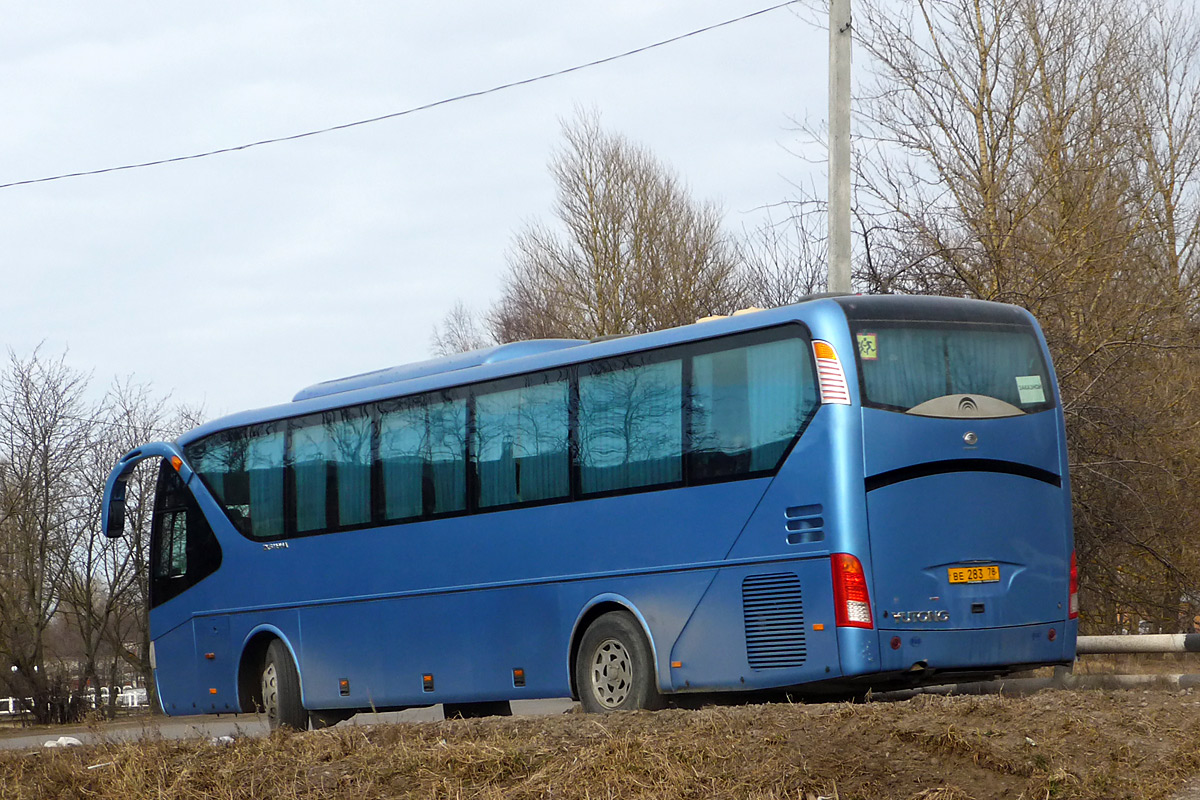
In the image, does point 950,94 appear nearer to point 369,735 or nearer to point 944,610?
point 944,610

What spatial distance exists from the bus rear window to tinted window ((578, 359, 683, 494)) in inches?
63.9

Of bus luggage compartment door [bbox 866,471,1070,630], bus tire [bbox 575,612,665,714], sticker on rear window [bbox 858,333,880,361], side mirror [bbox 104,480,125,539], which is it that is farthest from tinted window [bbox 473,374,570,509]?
side mirror [bbox 104,480,125,539]

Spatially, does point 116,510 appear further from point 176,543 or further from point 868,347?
point 868,347

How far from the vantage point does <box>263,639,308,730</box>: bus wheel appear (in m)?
14.6

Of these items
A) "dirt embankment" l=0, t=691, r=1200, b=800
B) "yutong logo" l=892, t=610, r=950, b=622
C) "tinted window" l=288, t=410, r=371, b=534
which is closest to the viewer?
"dirt embankment" l=0, t=691, r=1200, b=800

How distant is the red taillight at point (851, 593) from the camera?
985 cm

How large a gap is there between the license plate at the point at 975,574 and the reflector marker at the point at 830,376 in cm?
143

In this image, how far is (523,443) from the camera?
12414mm

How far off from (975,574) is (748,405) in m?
1.99

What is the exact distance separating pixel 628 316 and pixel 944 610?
27.6 metres

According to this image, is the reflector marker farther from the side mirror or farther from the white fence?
the white fence

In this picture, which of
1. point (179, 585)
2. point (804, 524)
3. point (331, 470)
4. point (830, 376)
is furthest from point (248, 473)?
point (830, 376)

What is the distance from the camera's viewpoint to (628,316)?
123 feet

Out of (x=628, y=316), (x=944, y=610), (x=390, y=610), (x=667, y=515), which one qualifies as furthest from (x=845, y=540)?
(x=628, y=316)
